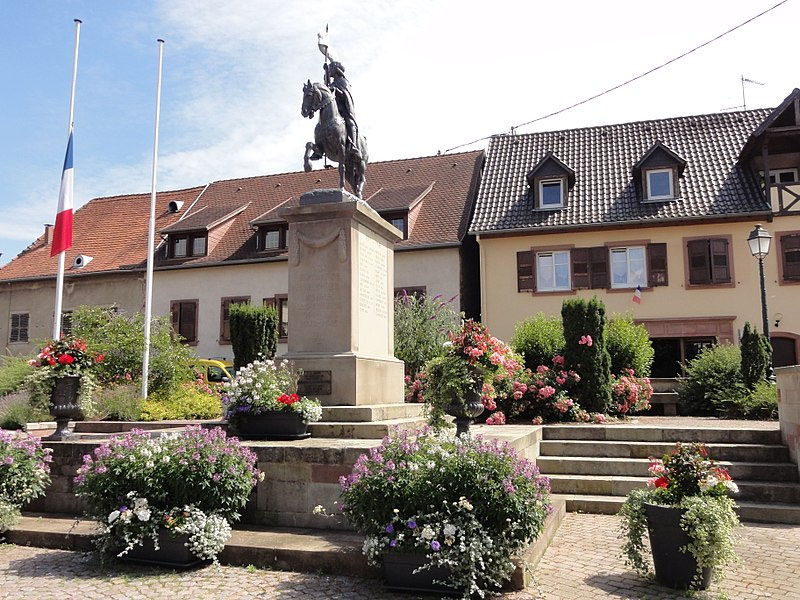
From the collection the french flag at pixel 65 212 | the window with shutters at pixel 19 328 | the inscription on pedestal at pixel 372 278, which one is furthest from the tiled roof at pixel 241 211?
the inscription on pedestal at pixel 372 278

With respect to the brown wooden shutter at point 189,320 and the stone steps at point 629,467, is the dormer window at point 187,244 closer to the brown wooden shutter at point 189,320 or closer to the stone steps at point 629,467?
the brown wooden shutter at point 189,320

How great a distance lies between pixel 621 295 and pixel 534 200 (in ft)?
14.7

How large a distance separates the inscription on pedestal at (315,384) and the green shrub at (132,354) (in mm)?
7563

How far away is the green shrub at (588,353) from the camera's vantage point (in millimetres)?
13070

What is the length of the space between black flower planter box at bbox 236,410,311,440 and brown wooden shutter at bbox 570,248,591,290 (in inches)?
693

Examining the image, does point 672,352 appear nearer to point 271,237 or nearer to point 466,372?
point 271,237

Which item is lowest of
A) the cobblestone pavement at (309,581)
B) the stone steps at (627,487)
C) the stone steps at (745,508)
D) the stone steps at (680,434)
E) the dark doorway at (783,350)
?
the cobblestone pavement at (309,581)

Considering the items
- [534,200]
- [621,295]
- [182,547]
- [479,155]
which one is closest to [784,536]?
[182,547]

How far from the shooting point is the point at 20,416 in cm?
1233

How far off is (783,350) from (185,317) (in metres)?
21.4

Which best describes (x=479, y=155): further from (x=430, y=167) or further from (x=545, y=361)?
(x=545, y=361)

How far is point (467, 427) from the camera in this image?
24.8ft

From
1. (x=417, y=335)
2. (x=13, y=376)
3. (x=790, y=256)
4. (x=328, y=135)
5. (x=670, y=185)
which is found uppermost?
(x=670, y=185)

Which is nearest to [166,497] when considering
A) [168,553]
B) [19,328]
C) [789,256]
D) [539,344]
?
[168,553]
